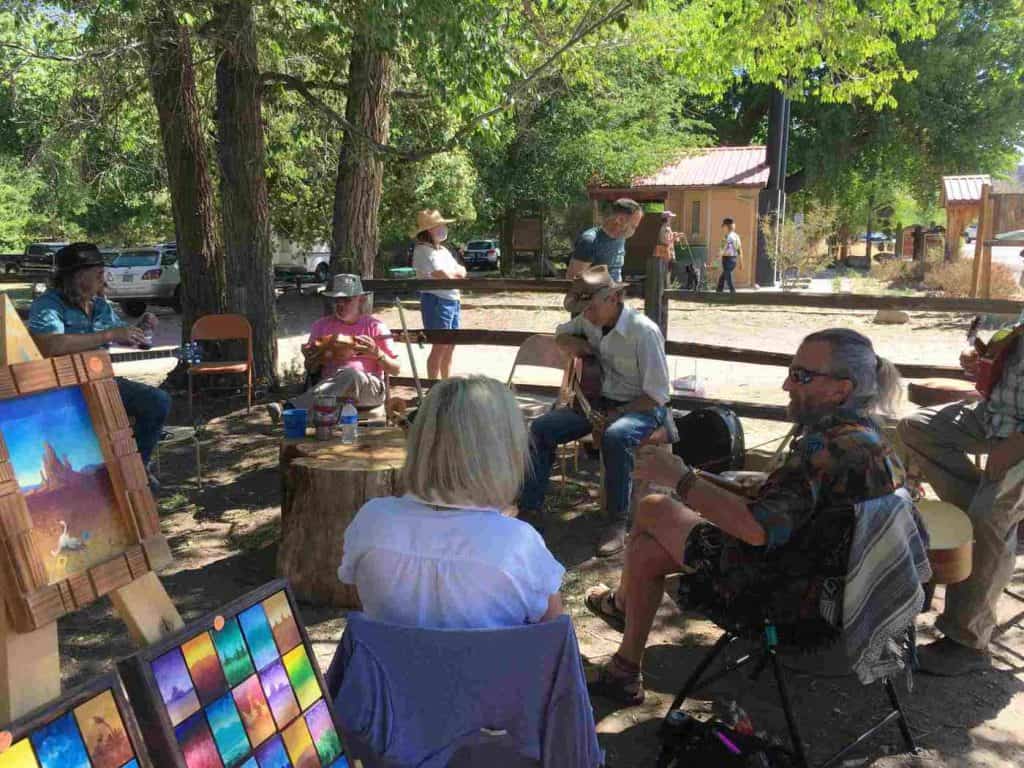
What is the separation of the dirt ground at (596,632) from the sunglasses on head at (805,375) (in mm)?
1259

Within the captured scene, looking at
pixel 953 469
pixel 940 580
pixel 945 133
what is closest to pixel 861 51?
pixel 953 469

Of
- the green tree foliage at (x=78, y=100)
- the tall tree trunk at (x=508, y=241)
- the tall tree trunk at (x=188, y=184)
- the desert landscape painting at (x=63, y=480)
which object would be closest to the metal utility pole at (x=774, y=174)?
the tall tree trunk at (x=508, y=241)

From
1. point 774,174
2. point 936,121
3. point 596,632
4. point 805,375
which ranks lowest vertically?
point 596,632

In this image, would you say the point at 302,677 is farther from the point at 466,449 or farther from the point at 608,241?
the point at 608,241

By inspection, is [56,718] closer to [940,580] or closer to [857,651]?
[857,651]

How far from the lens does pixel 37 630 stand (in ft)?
6.07

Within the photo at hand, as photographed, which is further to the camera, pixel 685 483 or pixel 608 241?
pixel 608 241

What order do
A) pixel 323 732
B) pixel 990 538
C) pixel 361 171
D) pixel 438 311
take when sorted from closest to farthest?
pixel 323 732
pixel 990 538
pixel 438 311
pixel 361 171

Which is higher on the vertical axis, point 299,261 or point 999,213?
point 999,213

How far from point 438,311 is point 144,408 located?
10.5ft

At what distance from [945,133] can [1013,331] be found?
85.7 ft

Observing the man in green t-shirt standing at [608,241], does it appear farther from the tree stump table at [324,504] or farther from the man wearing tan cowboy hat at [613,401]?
the tree stump table at [324,504]

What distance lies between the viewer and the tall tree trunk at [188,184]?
819 centimetres

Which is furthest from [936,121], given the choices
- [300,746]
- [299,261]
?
[300,746]
